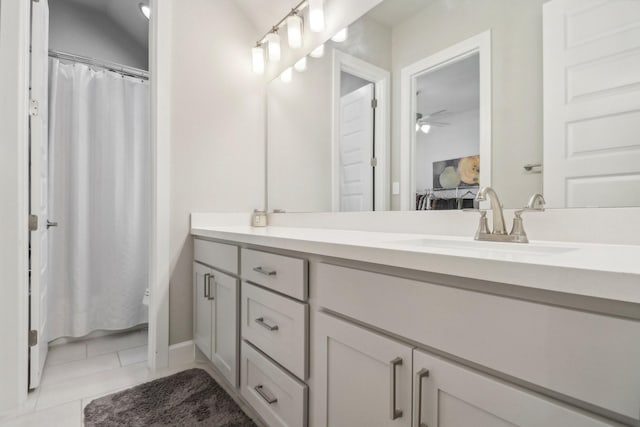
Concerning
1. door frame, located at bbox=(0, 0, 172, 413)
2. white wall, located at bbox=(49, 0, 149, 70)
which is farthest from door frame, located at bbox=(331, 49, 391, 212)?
white wall, located at bbox=(49, 0, 149, 70)

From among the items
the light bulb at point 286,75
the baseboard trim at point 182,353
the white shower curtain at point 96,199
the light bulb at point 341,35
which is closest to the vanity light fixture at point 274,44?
Result: the light bulb at point 286,75

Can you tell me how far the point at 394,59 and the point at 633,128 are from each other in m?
0.90

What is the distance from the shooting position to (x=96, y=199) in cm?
231

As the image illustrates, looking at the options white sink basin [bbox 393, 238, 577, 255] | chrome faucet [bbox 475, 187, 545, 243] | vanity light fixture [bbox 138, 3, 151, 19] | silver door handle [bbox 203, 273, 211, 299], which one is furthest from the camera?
vanity light fixture [bbox 138, 3, 151, 19]

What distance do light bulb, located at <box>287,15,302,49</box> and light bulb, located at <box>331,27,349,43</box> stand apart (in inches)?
10.3

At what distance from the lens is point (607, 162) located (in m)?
0.92

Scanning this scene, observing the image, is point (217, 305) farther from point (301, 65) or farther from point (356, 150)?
point (301, 65)

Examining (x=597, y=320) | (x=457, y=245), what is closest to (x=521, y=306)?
(x=597, y=320)

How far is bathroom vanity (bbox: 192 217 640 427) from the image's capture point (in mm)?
484

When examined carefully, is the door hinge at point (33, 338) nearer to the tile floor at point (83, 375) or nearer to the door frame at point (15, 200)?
the door frame at point (15, 200)

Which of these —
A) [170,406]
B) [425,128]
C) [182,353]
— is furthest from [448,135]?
[182,353]

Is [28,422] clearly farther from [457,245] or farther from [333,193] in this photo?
[457,245]

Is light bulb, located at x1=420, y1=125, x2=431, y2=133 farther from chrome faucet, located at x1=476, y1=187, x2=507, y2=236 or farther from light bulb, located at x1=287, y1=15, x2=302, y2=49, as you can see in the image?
light bulb, located at x1=287, y1=15, x2=302, y2=49

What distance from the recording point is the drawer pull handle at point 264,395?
1.19 meters
